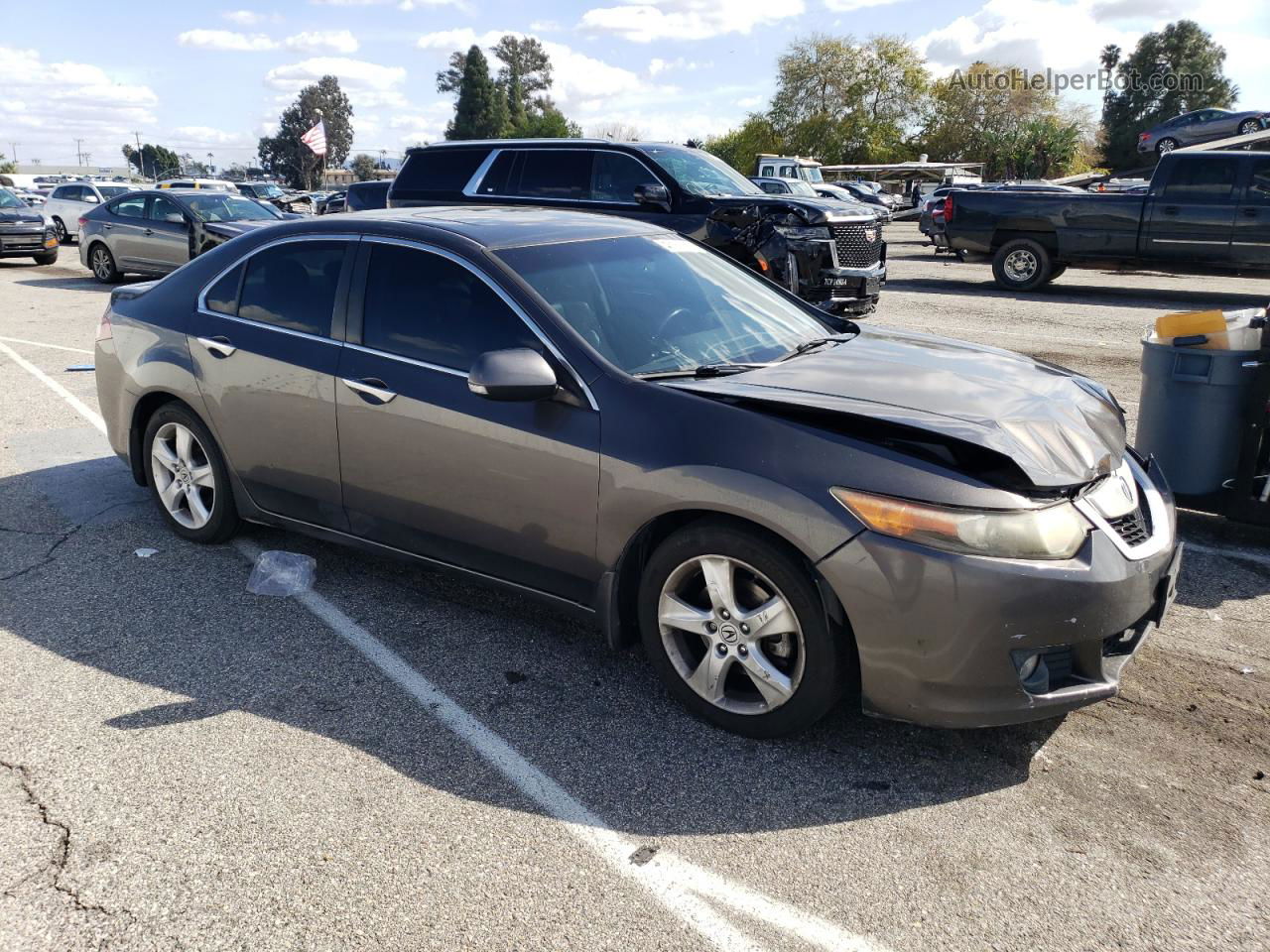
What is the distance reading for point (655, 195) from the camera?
10219mm

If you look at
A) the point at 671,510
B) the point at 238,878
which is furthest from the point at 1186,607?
the point at 238,878

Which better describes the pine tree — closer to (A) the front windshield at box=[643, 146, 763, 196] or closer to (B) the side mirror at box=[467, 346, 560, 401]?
(A) the front windshield at box=[643, 146, 763, 196]

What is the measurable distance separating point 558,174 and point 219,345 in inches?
259

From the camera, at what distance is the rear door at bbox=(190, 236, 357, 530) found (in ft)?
14.2

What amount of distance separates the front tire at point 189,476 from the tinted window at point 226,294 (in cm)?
54

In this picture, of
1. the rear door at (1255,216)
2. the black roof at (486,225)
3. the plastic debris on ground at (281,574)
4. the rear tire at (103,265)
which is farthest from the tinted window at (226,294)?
the rear tire at (103,265)

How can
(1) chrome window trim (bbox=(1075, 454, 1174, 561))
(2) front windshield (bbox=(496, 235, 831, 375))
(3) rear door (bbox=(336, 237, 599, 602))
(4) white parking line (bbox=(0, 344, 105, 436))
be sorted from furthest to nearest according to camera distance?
(4) white parking line (bbox=(0, 344, 105, 436)), (2) front windshield (bbox=(496, 235, 831, 375)), (3) rear door (bbox=(336, 237, 599, 602)), (1) chrome window trim (bbox=(1075, 454, 1174, 561))

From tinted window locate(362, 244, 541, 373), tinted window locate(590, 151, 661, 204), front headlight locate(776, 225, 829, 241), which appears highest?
tinted window locate(590, 151, 661, 204)

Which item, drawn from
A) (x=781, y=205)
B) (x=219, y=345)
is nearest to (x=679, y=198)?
(x=781, y=205)

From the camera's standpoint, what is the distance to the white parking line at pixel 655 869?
2.53 metres

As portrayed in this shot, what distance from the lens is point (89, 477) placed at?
249 inches

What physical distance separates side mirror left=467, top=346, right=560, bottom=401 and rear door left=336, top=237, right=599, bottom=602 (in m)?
0.09

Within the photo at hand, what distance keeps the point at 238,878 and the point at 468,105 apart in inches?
4434

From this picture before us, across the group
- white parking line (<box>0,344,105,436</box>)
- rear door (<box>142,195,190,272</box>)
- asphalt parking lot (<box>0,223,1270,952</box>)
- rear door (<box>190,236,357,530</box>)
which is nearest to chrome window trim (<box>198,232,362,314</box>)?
rear door (<box>190,236,357,530</box>)
